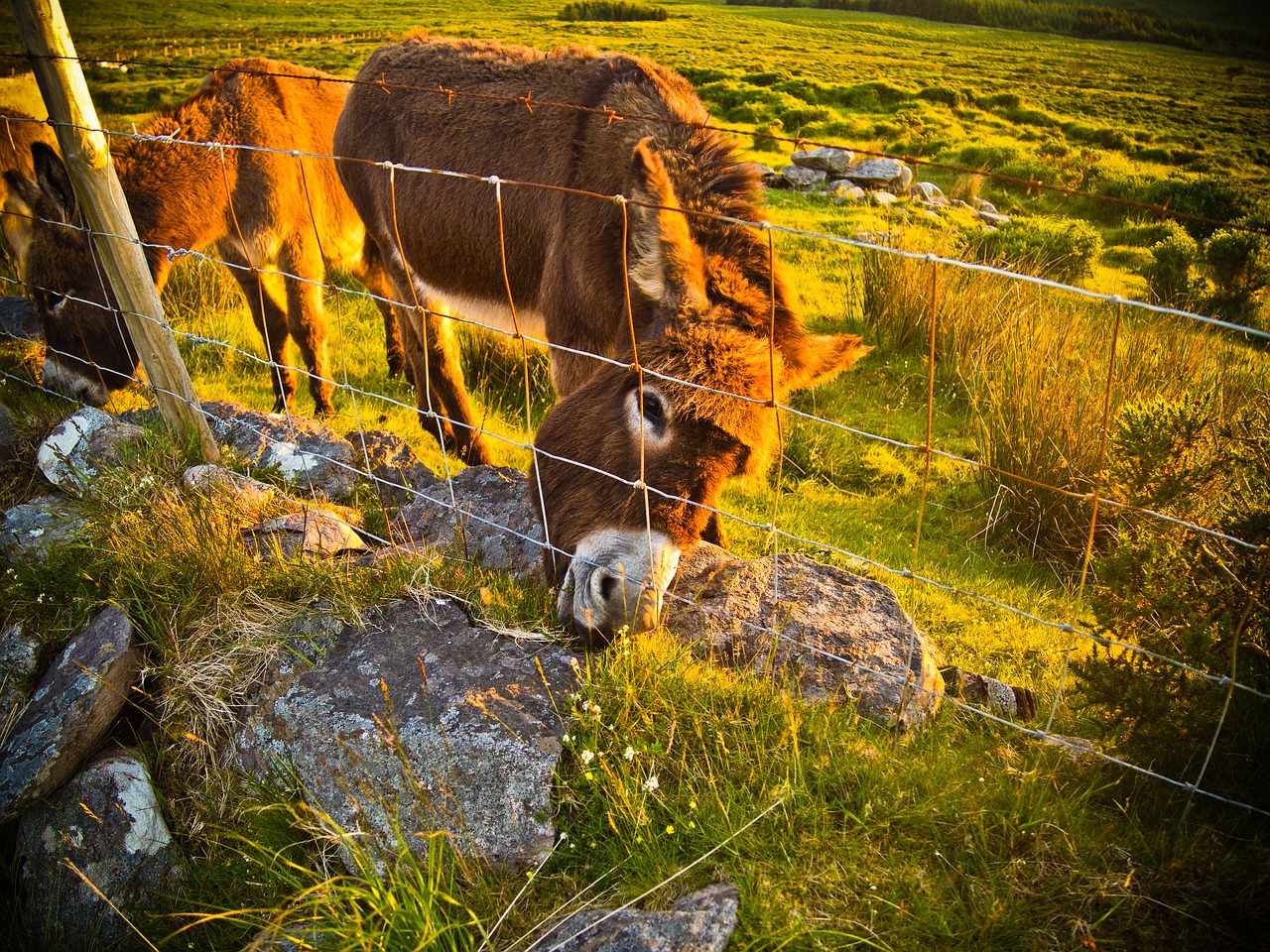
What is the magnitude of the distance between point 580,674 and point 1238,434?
2652 millimetres

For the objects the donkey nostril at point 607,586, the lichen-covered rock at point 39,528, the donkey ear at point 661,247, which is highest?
the donkey ear at point 661,247

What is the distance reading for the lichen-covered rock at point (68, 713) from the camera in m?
2.36

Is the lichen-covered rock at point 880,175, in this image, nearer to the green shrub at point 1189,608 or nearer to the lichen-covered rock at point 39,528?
the green shrub at point 1189,608

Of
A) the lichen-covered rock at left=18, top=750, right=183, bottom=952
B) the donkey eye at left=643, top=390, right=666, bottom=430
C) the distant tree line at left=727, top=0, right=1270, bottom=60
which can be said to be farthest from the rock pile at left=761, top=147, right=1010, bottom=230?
the distant tree line at left=727, top=0, right=1270, bottom=60

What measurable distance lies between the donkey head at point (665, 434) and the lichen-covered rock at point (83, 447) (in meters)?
2.34

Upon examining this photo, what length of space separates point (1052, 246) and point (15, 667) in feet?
33.7

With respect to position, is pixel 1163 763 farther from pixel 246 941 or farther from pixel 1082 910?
pixel 246 941

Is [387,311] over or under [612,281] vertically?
under

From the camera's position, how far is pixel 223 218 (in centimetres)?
553

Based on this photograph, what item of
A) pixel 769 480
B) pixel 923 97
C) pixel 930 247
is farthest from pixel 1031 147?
pixel 769 480

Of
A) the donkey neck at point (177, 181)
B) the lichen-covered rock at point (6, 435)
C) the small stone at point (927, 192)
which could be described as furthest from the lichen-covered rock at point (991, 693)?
the small stone at point (927, 192)

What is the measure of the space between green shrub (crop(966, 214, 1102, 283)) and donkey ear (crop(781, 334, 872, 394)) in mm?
6432

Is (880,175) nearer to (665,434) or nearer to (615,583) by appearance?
(665,434)

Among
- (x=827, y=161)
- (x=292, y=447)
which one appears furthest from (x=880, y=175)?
(x=292, y=447)
